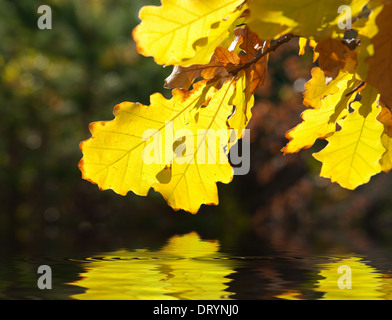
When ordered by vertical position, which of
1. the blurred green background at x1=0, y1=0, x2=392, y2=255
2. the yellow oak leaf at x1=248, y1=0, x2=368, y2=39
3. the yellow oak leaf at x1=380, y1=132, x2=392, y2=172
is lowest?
the yellow oak leaf at x1=380, y1=132, x2=392, y2=172

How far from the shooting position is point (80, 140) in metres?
11.5

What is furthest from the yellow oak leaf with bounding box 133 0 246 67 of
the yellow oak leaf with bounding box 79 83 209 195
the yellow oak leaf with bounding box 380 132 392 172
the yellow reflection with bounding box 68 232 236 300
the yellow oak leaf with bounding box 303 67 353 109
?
the yellow reflection with bounding box 68 232 236 300

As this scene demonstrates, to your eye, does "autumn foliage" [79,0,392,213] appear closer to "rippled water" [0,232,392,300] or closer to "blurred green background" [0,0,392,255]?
"rippled water" [0,232,392,300]

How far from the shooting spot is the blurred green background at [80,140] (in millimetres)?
11273

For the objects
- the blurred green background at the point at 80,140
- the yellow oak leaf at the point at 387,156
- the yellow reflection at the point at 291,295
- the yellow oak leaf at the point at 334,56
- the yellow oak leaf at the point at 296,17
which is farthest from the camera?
the blurred green background at the point at 80,140

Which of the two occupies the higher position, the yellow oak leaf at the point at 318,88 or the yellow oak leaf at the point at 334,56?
the yellow oak leaf at the point at 318,88

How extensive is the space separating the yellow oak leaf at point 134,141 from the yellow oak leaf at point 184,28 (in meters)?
0.11

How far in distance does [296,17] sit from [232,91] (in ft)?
0.77

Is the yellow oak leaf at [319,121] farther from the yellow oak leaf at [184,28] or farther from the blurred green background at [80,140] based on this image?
the blurred green background at [80,140]

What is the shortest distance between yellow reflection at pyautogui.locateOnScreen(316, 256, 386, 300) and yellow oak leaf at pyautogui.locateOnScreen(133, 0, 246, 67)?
157cm

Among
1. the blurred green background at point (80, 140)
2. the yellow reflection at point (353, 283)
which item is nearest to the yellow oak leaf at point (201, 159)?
the yellow reflection at point (353, 283)

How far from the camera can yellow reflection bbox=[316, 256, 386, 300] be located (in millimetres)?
2196

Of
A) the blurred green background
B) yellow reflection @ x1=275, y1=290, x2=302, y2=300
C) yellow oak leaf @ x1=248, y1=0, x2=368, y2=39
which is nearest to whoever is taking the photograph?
yellow oak leaf @ x1=248, y1=0, x2=368, y2=39

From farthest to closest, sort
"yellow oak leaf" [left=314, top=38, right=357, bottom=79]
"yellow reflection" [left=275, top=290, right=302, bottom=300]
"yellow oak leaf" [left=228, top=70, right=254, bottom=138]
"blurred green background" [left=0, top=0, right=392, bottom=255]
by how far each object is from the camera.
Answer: "blurred green background" [left=0, top=0, right=392, bottom=255], "yellow reflection" [left=275, top=290, right=302, bottom=300], "yellow oak leaf" [left=228, top=70, right=254, bottom=138], "yellow oak leaf" [left=314, top=38, right=357, bottom=79]
